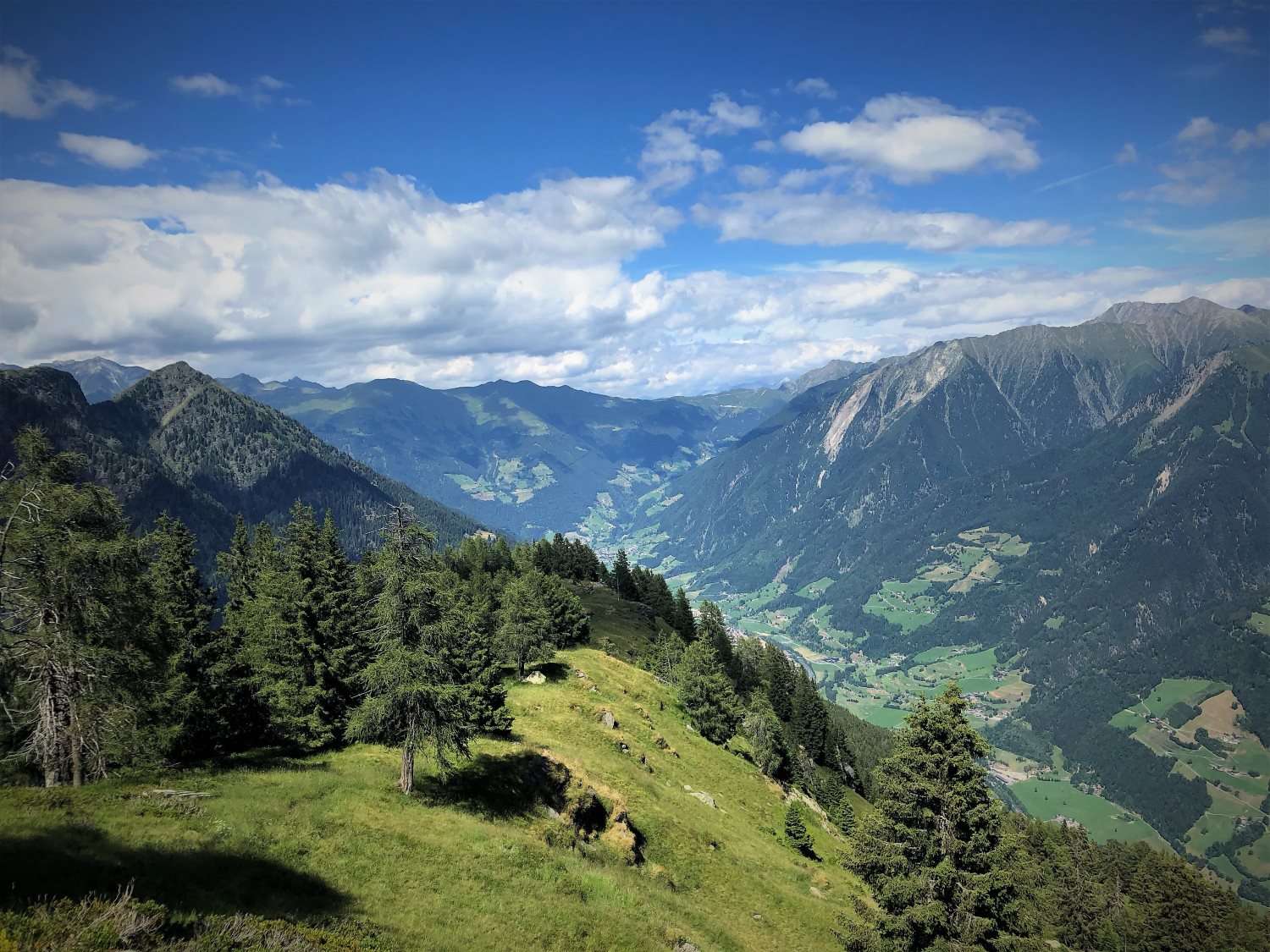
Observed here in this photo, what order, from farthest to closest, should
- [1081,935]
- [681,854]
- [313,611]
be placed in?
[1081,935] → [681,854] → [313,611]

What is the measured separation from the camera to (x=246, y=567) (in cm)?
5928

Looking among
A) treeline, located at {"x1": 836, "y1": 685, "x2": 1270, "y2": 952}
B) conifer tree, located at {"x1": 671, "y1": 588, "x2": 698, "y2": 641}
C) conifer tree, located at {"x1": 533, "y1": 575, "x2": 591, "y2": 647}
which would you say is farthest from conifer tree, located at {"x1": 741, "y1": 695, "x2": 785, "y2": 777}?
treeline, located at {"x1": 836, "y1": 685, "x2": 1270, "y2": 952}

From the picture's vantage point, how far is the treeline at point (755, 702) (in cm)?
7750

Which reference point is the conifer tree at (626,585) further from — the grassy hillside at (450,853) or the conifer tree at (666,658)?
the grassy hillside at (450,853)

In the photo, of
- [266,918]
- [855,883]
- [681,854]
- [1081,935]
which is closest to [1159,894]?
[1081,935]

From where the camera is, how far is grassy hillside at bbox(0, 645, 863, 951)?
17.8 metres

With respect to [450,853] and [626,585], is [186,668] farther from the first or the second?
[626,585]

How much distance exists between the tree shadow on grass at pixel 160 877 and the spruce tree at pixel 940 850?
22623 mm

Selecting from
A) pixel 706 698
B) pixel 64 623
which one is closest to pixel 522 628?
pixel 706 698

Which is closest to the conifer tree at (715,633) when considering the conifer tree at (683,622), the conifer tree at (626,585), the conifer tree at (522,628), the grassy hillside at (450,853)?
the conifer tree at (683,622)

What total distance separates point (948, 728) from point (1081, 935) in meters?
81.1

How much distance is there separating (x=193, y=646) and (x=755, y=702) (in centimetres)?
7272

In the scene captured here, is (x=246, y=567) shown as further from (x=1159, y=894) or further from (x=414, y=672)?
(x=1159, y=894)

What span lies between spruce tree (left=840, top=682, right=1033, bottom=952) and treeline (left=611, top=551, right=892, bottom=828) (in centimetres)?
4160
